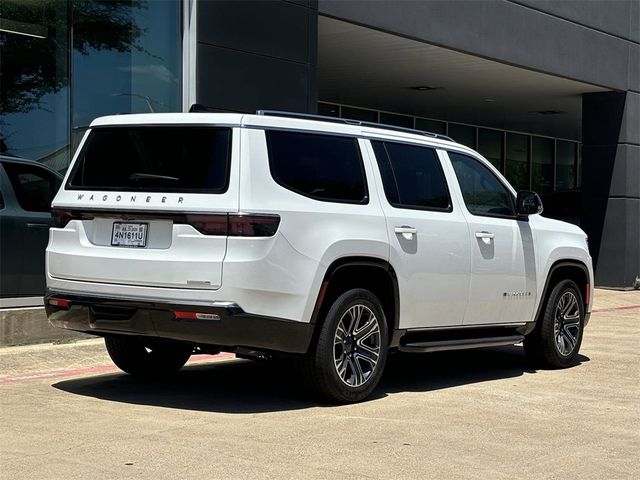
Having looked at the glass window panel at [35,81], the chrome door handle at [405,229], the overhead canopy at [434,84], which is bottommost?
the chrome door handle at [405,229]

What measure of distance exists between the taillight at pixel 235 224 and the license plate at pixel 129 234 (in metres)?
0.39

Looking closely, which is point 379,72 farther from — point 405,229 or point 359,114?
point 405,229

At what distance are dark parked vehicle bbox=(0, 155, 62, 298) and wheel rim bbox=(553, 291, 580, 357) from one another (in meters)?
5.35

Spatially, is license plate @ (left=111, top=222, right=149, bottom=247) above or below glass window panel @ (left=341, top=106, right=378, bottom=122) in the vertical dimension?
below

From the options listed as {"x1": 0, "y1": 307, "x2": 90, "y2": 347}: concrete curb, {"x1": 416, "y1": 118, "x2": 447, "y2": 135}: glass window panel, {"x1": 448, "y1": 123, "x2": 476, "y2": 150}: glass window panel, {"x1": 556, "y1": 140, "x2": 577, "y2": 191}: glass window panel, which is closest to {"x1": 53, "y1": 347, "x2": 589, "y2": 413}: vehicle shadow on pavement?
{"x1": 0, "y1": 307, "x2": 90, "y2": 347}: concrete curb

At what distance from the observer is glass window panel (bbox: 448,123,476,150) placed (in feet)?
85.4

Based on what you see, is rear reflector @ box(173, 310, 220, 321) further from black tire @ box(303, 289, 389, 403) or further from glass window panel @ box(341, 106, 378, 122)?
glass window panel @ box(341, 106, 378, 122)

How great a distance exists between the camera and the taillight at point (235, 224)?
21.7 ft

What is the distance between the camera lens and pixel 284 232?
22.1 ft

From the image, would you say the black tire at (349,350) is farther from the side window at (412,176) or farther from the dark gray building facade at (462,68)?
the dark gray building facade at (462,68)

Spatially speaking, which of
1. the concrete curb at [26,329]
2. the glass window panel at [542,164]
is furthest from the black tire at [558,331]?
the glass window panel at [542,164]

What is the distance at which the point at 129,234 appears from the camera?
696 cm

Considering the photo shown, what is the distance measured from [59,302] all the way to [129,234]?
804 mm

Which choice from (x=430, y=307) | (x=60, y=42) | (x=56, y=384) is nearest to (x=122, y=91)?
(x=60, y=42)
